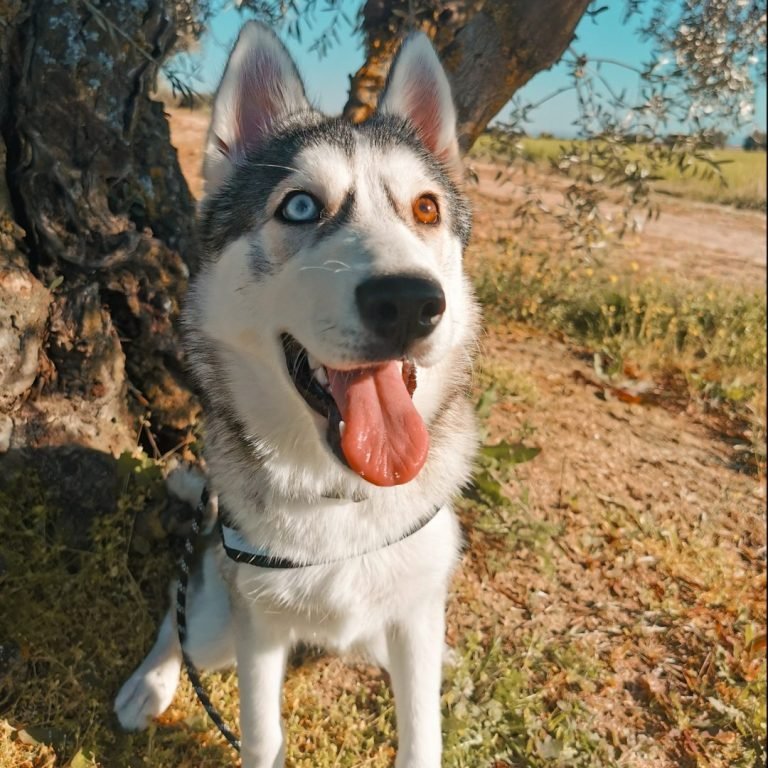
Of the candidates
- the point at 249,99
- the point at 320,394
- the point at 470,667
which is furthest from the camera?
the point at 470,667

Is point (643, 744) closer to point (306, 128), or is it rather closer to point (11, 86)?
point (306, 128)

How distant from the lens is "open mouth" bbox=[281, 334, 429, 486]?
196 centimetres

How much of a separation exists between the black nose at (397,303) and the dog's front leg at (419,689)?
117 cm

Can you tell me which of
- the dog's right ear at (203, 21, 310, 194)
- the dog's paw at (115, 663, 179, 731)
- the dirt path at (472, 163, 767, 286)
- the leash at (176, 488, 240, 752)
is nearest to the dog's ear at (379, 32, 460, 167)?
the dog's right ear at (203, 21, 310, 194)

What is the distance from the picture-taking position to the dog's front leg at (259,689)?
2.36 m

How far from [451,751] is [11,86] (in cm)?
345

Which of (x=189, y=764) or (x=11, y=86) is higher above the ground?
(x=11, y=86)

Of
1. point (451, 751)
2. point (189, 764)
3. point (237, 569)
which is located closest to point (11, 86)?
point (237, 569)

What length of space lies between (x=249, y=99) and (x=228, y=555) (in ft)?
5.67

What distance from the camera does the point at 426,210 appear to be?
7.82ft

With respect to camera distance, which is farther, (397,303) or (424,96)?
(424,96)

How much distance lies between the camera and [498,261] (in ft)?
24.9

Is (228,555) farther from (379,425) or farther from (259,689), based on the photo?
(379,425)

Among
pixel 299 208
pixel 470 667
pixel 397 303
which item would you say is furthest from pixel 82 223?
pixel 470 667
